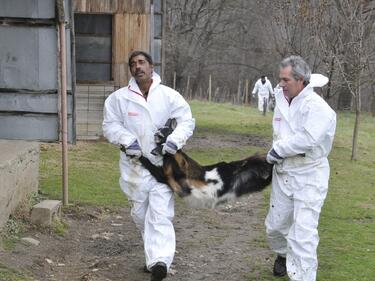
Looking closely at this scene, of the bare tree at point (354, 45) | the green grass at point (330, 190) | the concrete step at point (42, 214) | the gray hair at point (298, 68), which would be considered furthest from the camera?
the bare tree at point (354, 45)

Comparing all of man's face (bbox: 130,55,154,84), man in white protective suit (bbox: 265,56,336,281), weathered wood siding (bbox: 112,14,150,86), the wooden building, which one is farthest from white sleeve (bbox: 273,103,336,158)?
weathered wood siding (bbox: 112,14,150,86)

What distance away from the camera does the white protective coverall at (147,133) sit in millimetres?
5957

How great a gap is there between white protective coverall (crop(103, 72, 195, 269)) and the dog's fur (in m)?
0.19

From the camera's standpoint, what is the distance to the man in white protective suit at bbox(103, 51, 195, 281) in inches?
234

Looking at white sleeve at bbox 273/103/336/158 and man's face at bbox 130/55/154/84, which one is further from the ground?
man's face at bbox 130/55/154/84

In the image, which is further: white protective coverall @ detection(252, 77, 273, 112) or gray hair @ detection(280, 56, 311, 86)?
white protective coverall @ detection(252, 77, 273, 112)

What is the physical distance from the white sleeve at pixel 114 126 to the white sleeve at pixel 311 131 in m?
1.33

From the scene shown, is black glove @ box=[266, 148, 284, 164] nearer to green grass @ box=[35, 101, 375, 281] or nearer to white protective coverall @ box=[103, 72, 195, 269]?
white protective coverall @ box=[103, 72, 195, 269]

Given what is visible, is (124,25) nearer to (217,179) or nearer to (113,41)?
(113,41)

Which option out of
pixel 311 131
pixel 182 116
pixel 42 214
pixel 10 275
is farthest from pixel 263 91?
pixel 10 275

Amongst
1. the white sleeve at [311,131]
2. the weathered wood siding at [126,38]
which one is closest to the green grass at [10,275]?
the white sleeve at [311,131]

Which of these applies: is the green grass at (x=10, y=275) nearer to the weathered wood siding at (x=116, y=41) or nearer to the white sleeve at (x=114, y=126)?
the white sleeve at (x=114, y=126)

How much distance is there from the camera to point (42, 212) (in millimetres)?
7320

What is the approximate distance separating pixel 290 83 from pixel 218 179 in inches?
43.7
